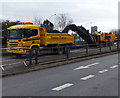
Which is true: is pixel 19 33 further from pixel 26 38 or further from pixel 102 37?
pixel 102 37

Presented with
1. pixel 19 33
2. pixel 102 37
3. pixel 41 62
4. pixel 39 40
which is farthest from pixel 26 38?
pixel 102 37

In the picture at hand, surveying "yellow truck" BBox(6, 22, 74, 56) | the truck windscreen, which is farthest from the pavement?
the truck windscreen

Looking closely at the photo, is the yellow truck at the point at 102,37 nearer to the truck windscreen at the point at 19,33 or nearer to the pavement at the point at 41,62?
the pavement at the point at 41,62

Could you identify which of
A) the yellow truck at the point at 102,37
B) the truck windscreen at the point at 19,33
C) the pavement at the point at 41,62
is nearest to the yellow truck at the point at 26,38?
the truck windscreen at the point at 19,33

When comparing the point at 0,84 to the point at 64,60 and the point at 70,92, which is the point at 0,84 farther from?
the point at 64,60

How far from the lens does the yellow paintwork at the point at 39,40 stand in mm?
18156

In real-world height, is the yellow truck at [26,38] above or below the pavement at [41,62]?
above

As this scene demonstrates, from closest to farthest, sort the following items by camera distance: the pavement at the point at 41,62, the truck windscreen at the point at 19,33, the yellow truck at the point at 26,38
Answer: the pavement at the point at 41,62
the yellow truck at the point at 26,38
the truck windscreen at the point at 19,33

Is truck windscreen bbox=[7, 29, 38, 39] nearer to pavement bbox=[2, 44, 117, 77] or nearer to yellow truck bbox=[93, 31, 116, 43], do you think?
pavement bbox=[2, 44, 117, 77]

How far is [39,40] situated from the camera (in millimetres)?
19766

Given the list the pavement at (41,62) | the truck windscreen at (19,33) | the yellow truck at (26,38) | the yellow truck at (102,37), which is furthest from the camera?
the yellow truck at (102,37)

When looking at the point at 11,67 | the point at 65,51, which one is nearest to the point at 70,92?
the point at 11,67

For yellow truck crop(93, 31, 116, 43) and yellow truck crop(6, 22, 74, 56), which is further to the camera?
yellow truck crop(93, 31, 116, 43)

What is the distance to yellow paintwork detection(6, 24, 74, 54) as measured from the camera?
18156 millimetres
